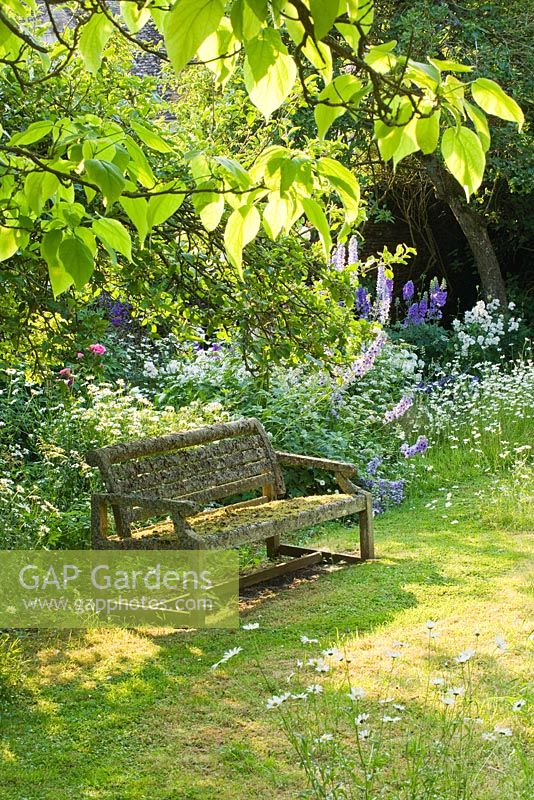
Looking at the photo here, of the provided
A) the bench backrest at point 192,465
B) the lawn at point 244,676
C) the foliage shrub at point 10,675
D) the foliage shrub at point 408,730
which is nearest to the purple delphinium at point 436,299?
the lawn at point 244,676

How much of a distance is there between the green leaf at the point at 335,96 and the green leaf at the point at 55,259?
444mm

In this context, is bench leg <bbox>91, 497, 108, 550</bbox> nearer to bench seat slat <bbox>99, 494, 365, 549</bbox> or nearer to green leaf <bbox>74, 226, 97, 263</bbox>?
bench seat slat <bbox>99, 494, 365, 549</bbox>

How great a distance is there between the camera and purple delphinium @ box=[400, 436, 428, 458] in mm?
8117

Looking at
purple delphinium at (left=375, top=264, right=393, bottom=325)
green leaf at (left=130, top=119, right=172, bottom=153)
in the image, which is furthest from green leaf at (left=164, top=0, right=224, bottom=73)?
purple delphinium at (left=375, top=264, right=393, bottom=325)

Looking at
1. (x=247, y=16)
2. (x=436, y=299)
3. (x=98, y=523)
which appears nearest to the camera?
(x=247, y=16)

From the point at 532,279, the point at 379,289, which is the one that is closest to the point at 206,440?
the point at 379,289

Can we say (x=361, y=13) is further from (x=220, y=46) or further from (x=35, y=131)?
(x=35, y=131)

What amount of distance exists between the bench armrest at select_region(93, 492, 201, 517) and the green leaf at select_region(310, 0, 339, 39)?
406cm

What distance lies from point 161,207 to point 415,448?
6.83 m

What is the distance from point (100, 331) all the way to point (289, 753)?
1683mm

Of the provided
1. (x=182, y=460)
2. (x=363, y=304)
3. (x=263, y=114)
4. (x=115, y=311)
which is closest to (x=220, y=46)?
(x=263, y=114)

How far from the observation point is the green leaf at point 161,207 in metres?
1.52

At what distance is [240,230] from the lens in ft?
4.99

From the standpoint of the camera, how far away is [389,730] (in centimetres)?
358
